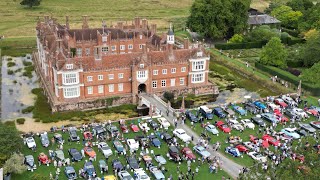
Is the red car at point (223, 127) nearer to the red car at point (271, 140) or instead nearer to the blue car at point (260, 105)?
the red car at point (271, 140)

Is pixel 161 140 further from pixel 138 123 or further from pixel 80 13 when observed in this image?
pixel 80 13

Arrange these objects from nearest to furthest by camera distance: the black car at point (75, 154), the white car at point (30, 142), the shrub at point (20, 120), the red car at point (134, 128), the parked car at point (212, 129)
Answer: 1. the black car at point (75, 154)
2. the white car at point (30, 142)
3. the parked car at point (212, 129)
4. the red car at point (134, 128)
5. the shrub at point (20, 120)

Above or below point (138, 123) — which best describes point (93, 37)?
above

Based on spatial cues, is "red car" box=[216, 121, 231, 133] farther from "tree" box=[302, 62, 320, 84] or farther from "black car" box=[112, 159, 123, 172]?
"tree" box=[302, 62, 320, 84]

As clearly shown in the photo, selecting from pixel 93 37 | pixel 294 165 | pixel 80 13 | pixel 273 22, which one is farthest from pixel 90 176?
pixel 80 13

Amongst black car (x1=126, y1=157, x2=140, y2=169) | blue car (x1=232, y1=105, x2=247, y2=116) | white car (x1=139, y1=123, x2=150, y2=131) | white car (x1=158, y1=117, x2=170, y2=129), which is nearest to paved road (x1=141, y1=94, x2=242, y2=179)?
white car (x1=158, y1=117, x2=170, y2=129)

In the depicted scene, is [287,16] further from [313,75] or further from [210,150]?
[210,150]

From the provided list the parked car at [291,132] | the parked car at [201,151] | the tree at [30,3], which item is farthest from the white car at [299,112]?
the tree at [30,3]

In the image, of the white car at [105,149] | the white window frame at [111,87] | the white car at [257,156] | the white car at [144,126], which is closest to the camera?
the white car at [257,156]
